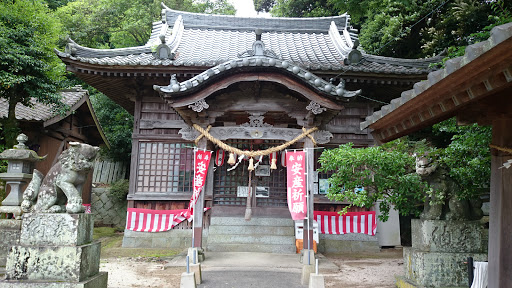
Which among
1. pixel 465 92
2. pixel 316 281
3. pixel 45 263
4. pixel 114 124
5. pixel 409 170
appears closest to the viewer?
pixel 465 92

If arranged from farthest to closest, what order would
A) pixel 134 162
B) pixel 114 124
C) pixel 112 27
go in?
1. pixel 112 27
2. pixel 114 124
3. pixel 134 162

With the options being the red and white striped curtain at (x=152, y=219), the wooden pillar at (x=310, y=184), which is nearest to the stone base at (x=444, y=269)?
the wooden pillar at (x=310, y=184)

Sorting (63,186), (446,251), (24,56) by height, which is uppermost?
(24,56)

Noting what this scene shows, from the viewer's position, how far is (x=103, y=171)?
20312 mm

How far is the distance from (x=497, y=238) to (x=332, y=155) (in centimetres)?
287

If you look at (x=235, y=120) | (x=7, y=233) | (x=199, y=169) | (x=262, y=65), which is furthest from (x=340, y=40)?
(x=7, y=233)

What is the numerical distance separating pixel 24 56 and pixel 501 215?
1073 cm

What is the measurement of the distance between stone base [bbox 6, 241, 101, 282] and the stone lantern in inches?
142

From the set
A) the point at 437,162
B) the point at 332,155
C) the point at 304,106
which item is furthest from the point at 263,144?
the point at 437,162

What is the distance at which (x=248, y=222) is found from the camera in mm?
10734

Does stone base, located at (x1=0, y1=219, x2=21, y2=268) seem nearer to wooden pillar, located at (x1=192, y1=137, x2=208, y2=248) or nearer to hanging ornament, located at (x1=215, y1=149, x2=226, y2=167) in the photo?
wooden pillar, located at (x1=192, y1=137, x2=208, y2=248)

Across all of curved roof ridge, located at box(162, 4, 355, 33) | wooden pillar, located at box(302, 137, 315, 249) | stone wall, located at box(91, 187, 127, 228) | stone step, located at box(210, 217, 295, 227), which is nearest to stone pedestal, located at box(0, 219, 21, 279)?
stone step, located at box(210, 217, 295, 227)

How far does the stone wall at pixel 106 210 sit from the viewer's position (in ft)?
54.5

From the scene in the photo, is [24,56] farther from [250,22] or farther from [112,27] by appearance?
[112,27]
